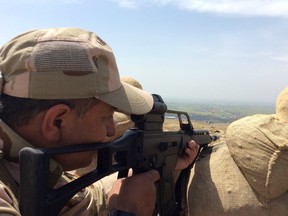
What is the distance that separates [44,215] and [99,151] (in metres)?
0.42

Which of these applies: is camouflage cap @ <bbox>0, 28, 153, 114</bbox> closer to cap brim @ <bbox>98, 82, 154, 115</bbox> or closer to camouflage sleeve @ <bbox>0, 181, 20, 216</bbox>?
cap brim @ <bbox>98, 82, 154, 115</bbox>

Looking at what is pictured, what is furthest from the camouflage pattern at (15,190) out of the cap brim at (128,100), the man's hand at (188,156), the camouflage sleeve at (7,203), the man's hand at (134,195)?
the man's hand at (188,156)

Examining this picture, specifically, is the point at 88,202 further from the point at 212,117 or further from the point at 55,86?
the point at 212,117

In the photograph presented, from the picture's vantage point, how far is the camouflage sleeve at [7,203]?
114 centimetres

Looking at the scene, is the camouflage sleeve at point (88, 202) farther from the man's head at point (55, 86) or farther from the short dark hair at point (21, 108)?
the short dark hair at point (21, 108)

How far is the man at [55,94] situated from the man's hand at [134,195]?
32cm

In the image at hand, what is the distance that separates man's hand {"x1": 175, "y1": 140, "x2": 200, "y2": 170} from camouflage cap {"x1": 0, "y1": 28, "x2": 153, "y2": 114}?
1198 mm

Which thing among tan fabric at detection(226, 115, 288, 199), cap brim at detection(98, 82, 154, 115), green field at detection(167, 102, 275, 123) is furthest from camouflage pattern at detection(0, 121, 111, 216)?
green field at detection(167, 102, 275, 123)

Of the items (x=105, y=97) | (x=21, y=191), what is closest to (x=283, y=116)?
(x=105, y=97)

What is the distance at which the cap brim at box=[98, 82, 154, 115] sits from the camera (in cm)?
168

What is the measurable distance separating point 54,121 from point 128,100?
15.9 inches

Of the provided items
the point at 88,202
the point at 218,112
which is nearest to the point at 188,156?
the point at 88,202

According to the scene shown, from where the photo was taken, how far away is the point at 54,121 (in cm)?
152

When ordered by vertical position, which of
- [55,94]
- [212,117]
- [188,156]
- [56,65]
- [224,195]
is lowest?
[212,117]
